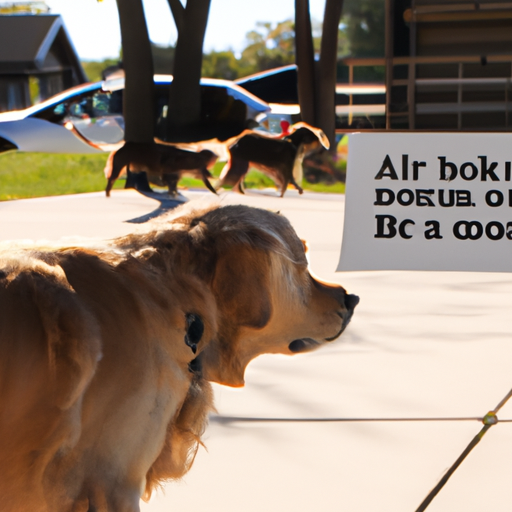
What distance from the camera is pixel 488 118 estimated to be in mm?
6988

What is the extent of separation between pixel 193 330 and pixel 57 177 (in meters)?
6.36

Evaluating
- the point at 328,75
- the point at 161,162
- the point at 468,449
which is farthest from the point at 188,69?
the point at 468,449

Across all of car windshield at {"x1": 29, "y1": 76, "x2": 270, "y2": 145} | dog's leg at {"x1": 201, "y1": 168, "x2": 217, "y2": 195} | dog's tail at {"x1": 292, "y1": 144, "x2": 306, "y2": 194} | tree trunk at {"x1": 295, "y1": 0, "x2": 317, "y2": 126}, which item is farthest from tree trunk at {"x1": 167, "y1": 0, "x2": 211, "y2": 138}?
dog's tail at {"x1": 292, "y1": 144, "x2": 306, "y2": 194}

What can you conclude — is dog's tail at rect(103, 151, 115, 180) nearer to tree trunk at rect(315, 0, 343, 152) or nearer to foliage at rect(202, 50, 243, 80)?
foliage at rect(202, 50, 243, 80)

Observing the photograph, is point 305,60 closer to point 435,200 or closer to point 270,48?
point 270,48

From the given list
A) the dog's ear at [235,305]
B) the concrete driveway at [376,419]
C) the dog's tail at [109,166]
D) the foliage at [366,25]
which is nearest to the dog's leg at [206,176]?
the dog's tail at [109,166]

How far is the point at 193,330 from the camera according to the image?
197 centimetres

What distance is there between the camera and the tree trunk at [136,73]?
7.38 meters

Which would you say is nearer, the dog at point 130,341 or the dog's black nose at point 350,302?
the dog at point 130,341

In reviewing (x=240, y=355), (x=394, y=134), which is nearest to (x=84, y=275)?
(x=240, y=355)

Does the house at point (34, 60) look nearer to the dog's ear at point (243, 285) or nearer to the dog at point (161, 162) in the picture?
the dog at point (161, 162)

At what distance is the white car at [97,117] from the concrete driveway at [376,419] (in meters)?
2.79

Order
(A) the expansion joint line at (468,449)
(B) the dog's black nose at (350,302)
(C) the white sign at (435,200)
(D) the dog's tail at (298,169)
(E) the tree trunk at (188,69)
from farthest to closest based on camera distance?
(D) the dog's tail at (298,169) → (E) the tree trunk at (188,69) → (C) the white sign at (435,200) → (A) the expansion joint line at (468,449) → (B) the dog's black nose at (350,302)

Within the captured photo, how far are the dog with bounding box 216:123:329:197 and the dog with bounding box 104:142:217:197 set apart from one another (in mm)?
245
